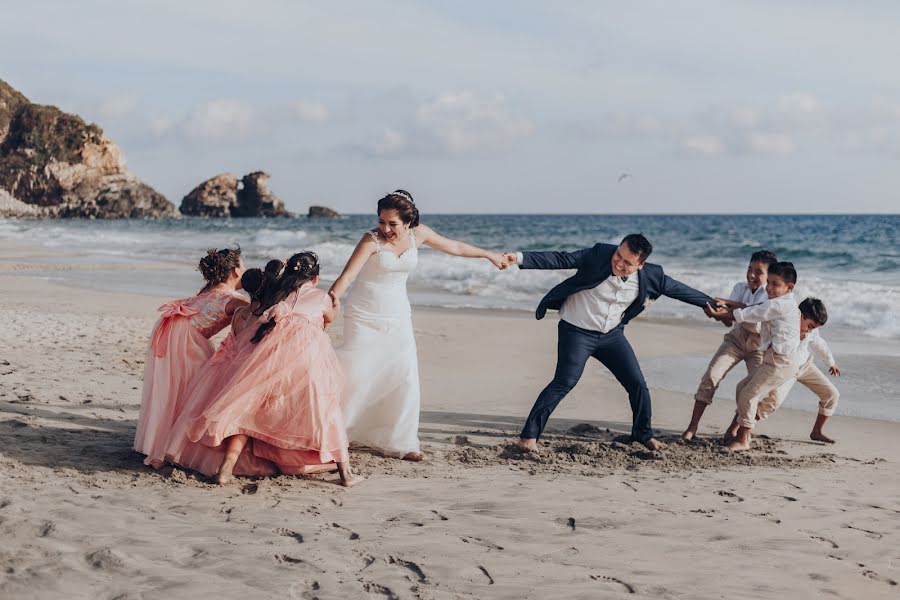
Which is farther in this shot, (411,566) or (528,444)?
(528,444)

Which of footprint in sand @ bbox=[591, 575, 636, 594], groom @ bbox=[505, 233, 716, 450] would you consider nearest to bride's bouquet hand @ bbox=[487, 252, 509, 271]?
groom @ bbox=[505, 233, 716, 450]

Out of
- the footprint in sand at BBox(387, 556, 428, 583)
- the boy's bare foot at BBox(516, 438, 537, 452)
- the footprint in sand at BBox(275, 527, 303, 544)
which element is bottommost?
the footprint in sand at BBox(275, 527, 303, 544)

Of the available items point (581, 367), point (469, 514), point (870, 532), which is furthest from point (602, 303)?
point (870, 532)

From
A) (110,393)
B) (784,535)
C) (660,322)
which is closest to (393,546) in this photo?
(784,535)

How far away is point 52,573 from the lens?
11.4 feet

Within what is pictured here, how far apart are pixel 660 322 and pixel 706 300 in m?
7.24

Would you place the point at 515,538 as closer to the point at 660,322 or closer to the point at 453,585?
the point at 453,585

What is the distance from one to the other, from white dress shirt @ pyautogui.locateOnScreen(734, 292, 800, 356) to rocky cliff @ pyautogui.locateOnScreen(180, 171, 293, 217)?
3827 inches

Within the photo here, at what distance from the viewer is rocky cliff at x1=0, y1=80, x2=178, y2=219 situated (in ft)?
287

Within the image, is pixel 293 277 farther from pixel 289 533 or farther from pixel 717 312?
pixel 717 312

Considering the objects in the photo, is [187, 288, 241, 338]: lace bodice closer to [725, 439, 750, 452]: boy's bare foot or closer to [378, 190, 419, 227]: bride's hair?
[378, 190, 419, 227]: bride's hair

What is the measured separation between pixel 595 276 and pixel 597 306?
0.22 meters

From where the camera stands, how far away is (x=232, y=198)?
100 metres

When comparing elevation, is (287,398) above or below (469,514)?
above
